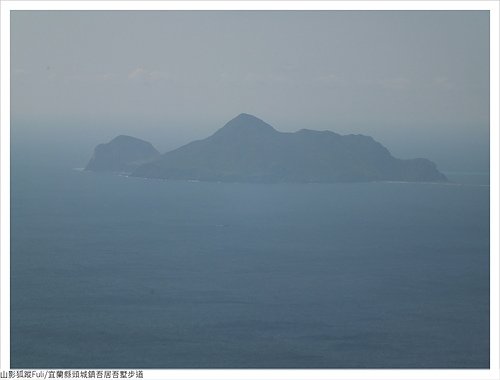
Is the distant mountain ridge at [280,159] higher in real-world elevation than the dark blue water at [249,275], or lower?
higher

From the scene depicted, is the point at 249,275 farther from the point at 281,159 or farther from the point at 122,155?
the point at 122,155

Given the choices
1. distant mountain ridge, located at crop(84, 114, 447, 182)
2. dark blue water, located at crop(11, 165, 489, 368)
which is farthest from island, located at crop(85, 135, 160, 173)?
dark blue water, located at crop(11, 165, 489, 368)

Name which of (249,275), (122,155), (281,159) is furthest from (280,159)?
(249,275)

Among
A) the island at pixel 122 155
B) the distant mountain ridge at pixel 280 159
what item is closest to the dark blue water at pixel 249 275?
the distant mountain ridge at pixel 280 159

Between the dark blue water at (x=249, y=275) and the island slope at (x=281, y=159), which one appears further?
the island slope at (x=281, y=159)

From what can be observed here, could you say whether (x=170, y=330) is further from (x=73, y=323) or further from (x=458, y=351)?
(x=458, y=351)

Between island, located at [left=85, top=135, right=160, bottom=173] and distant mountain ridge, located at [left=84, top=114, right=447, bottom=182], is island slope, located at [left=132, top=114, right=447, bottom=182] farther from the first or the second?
island, located at [left=85, top=135, right=160, bottom=173]

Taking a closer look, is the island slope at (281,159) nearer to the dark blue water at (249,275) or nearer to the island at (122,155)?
the island at (122,155)
